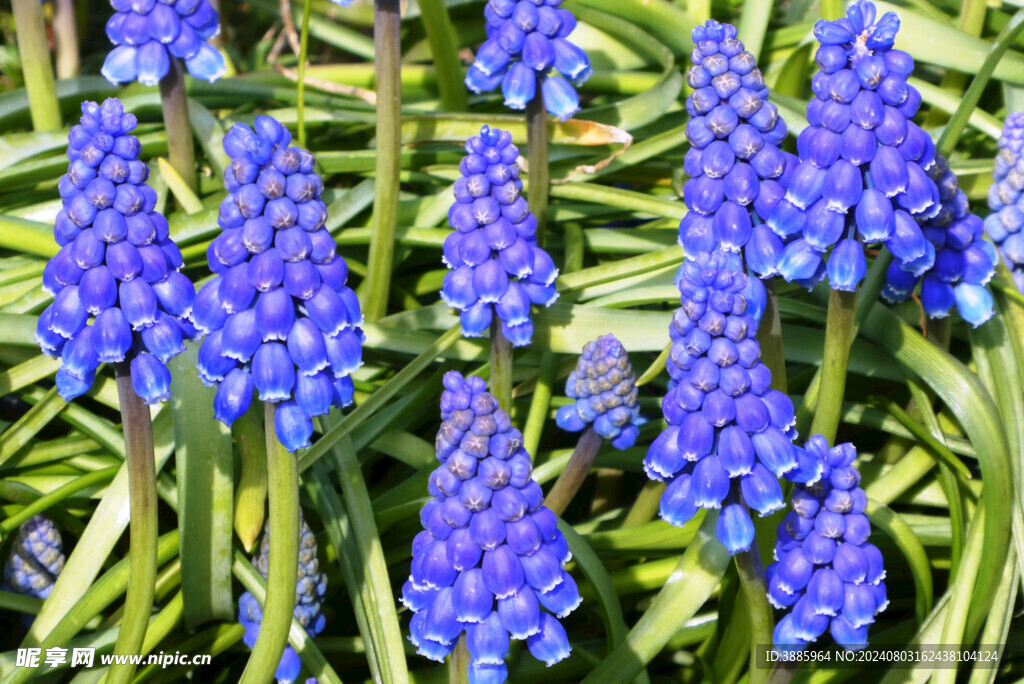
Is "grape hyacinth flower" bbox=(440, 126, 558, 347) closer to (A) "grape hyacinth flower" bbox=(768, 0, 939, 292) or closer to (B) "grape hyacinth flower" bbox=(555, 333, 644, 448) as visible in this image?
(B) "grape hyacinth flower" bbox=(555, 333, 644, 448)

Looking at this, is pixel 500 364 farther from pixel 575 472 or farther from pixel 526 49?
pixel 526 49

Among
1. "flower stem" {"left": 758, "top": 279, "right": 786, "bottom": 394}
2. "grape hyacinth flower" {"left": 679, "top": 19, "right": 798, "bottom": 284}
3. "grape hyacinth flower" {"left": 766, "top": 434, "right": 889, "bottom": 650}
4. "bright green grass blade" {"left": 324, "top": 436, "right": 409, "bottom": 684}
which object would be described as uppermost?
"grape hyacinth flower" {"left": 679, "top": 19, "right": 798, "bottom": 284}

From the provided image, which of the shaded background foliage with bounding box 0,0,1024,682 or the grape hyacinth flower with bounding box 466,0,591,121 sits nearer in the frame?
the shaded background foliage with bounding box 0,0,1024,682

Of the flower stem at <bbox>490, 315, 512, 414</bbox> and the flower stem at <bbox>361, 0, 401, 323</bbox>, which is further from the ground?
the flower stem at <bbox>361, 0, 401, 323</bbox>

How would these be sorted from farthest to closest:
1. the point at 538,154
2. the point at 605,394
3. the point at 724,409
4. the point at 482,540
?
the point at 538,154
the point at 605,394
the point at 724,409
the point at 482,540

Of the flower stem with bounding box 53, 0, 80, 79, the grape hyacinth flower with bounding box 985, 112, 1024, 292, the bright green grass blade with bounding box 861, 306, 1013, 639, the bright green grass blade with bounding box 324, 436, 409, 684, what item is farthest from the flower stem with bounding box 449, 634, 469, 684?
the flower stem with bounding box 53, 0, 80, 79

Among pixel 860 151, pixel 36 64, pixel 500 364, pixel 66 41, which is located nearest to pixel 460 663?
pixel 500 364

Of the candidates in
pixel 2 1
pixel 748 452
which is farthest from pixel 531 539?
pixel 2 1
